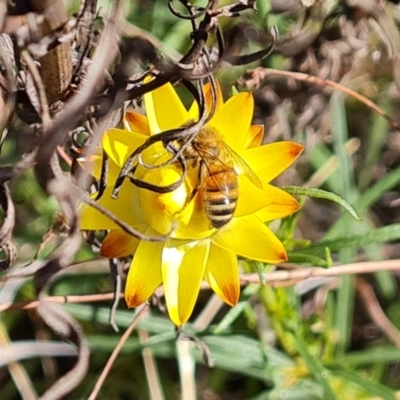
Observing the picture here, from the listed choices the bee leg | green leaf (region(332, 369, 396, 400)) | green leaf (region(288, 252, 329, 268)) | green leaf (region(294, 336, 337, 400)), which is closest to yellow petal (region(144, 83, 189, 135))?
the bee leg

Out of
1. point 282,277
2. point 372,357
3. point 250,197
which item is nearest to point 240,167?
point 250,197

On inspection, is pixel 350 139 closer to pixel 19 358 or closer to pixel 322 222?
pixel 322 222

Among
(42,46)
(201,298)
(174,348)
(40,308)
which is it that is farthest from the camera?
(201,298)

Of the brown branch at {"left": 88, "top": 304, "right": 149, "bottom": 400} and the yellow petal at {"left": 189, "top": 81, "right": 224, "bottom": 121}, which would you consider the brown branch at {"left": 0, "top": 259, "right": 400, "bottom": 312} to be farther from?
the yellow petal at {"left": 189, "top": 81, "right": 224, "bottom": 121}

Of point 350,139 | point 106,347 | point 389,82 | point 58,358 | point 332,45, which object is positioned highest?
point 332,45

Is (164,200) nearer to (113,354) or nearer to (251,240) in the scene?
(251,240)

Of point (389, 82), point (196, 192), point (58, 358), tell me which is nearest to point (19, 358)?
point (58, 358)
